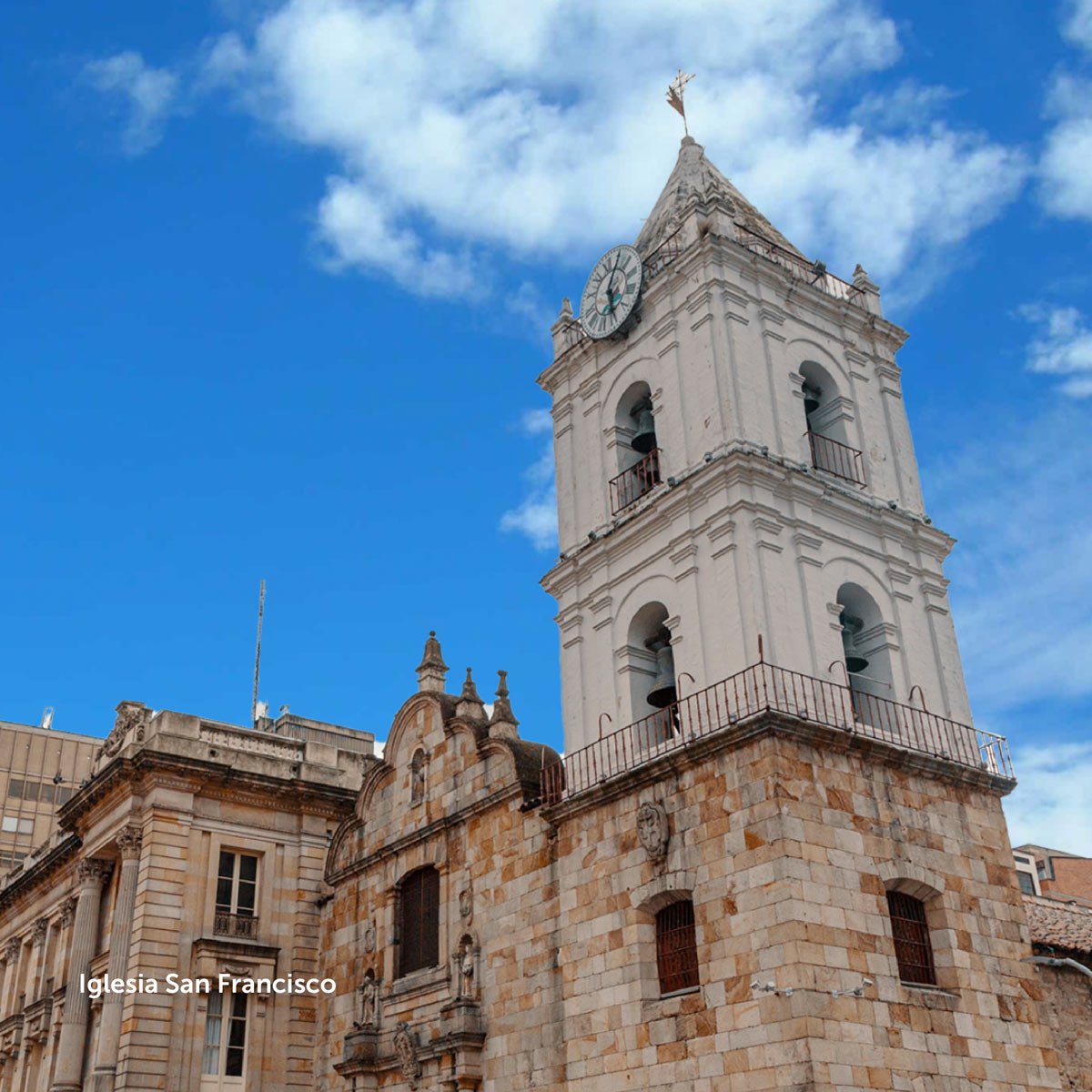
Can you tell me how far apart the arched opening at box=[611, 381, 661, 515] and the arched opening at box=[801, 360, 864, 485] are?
315 centimetres

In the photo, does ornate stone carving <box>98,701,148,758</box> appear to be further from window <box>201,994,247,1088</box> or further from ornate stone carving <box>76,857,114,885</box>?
window <box>201,994,247,1088</box>

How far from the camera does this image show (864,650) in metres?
23.5

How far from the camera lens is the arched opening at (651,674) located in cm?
2320

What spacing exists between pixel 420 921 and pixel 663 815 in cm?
860

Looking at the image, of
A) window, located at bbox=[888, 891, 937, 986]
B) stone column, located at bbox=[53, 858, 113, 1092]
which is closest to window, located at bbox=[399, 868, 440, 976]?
stone column, located at bbox=[53, 858, 113, 1092]

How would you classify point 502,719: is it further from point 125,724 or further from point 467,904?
point 125,724

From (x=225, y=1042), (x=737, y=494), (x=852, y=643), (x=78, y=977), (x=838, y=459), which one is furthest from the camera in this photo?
(x=78, y=977)

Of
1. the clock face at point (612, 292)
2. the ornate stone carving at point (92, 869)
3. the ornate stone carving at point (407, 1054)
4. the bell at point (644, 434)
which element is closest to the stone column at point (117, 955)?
the ornate stone carving at point (92, 869)

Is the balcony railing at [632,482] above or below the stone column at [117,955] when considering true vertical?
above

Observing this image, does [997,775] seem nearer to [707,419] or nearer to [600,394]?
[707,419]

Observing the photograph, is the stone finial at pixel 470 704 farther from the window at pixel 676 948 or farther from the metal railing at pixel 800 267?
the metal railing at pixel 800 267

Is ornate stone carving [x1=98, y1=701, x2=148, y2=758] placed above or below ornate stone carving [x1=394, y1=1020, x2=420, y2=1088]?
above

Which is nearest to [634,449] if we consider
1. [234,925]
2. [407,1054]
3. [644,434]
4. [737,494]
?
[644,434]

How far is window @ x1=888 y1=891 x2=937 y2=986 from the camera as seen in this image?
19453 mm
